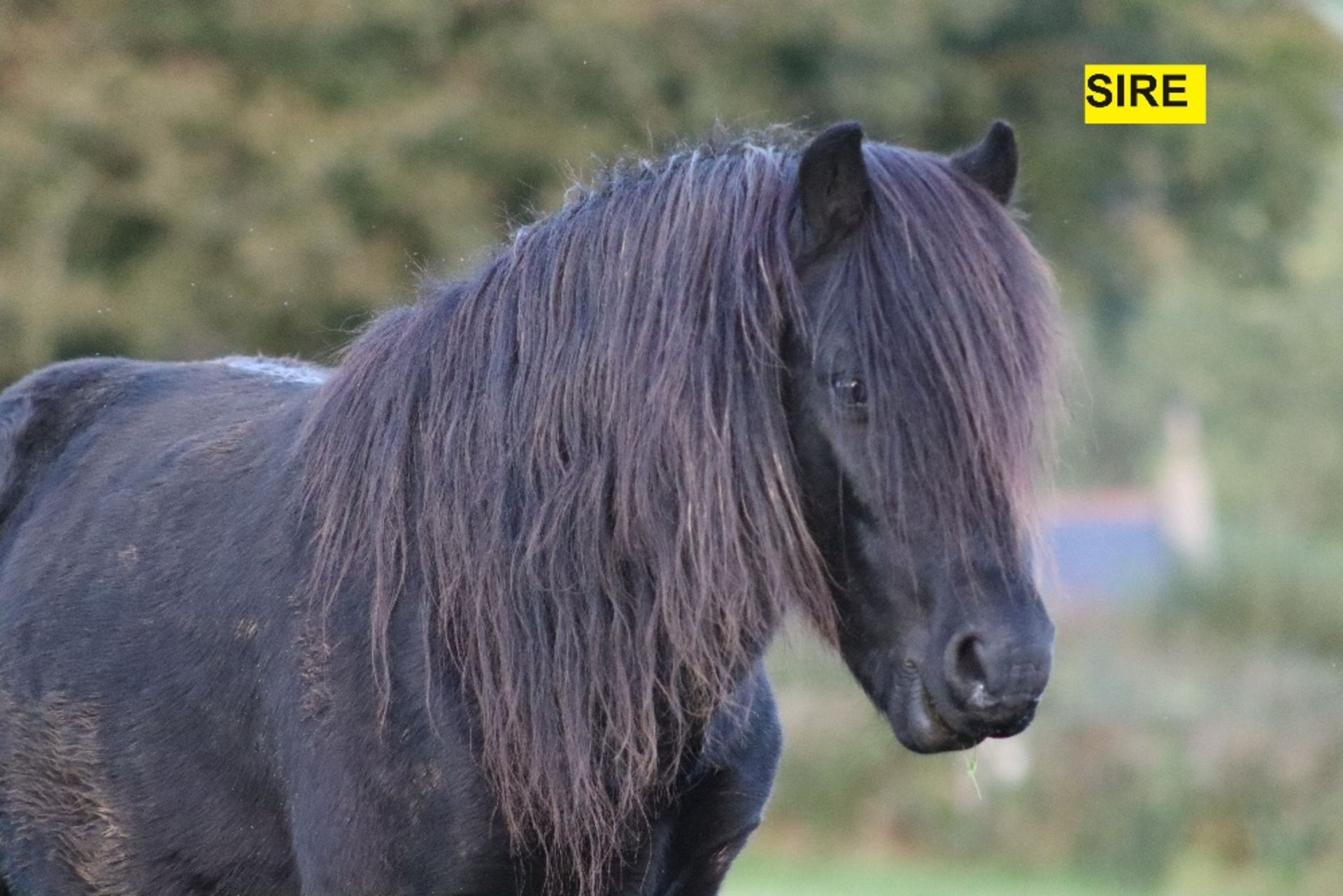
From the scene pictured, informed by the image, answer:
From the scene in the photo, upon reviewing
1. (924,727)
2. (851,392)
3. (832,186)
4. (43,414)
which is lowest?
(924,727)

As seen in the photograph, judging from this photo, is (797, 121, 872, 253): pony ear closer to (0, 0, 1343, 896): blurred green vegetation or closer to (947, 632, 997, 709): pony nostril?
(947, 632, 997, 709): pony nostril

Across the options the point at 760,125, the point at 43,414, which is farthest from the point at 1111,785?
the point at 43,414

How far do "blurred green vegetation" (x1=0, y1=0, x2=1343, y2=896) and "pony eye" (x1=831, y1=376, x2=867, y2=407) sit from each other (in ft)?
31.3

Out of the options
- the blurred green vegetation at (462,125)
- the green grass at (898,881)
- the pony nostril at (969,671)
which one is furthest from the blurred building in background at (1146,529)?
the pony nostril at (969,671)

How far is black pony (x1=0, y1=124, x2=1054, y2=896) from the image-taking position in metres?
3.28

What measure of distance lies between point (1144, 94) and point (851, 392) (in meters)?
9.63

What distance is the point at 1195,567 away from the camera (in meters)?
17.0

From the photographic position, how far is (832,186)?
3447 mm

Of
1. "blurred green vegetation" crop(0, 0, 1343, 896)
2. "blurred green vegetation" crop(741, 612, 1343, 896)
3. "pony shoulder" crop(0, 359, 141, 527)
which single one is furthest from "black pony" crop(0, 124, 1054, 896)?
"blurred green vegetation" crop(741, 612, 1343, 896)

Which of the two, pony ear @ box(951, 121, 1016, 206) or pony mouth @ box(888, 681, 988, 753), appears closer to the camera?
pony mouth @ box(888, 681, 988, 753)

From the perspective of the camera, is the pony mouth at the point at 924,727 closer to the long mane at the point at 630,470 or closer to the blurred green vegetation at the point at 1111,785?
the long mane at the point at 630,470

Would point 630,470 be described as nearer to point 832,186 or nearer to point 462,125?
point 832,186

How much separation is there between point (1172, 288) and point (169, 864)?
26.2m

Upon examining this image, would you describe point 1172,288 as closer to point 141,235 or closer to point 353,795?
point 141,235
